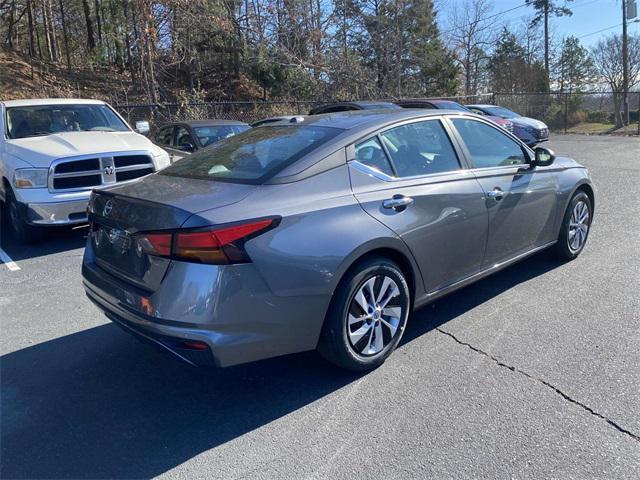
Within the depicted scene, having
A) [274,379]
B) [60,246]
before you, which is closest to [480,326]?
[274,379]

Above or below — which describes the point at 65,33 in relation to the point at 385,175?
above

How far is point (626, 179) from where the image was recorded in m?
10.4

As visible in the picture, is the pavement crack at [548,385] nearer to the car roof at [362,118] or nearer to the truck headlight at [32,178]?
the car roof at [362,118]

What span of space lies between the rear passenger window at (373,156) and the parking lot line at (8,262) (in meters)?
4.34

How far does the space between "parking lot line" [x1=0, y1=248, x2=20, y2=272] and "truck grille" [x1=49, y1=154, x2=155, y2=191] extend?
97 cm

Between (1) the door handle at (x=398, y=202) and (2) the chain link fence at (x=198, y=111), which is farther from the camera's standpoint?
(2) the chain link fence at (x=198, y=111)

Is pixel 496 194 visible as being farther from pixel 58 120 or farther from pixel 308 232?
pixel 58 120

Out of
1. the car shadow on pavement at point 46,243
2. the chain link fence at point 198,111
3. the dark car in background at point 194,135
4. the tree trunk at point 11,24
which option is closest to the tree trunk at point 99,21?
the tree trunk at point 11,24

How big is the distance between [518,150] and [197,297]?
3393 mm

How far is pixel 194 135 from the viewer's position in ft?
30.7

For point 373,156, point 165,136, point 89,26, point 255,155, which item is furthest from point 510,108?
point 255,155

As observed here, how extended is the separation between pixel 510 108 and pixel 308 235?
93.2 feet

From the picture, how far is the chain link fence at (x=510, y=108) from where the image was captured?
55.2ft

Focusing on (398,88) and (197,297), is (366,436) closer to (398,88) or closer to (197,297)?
(197,297)
